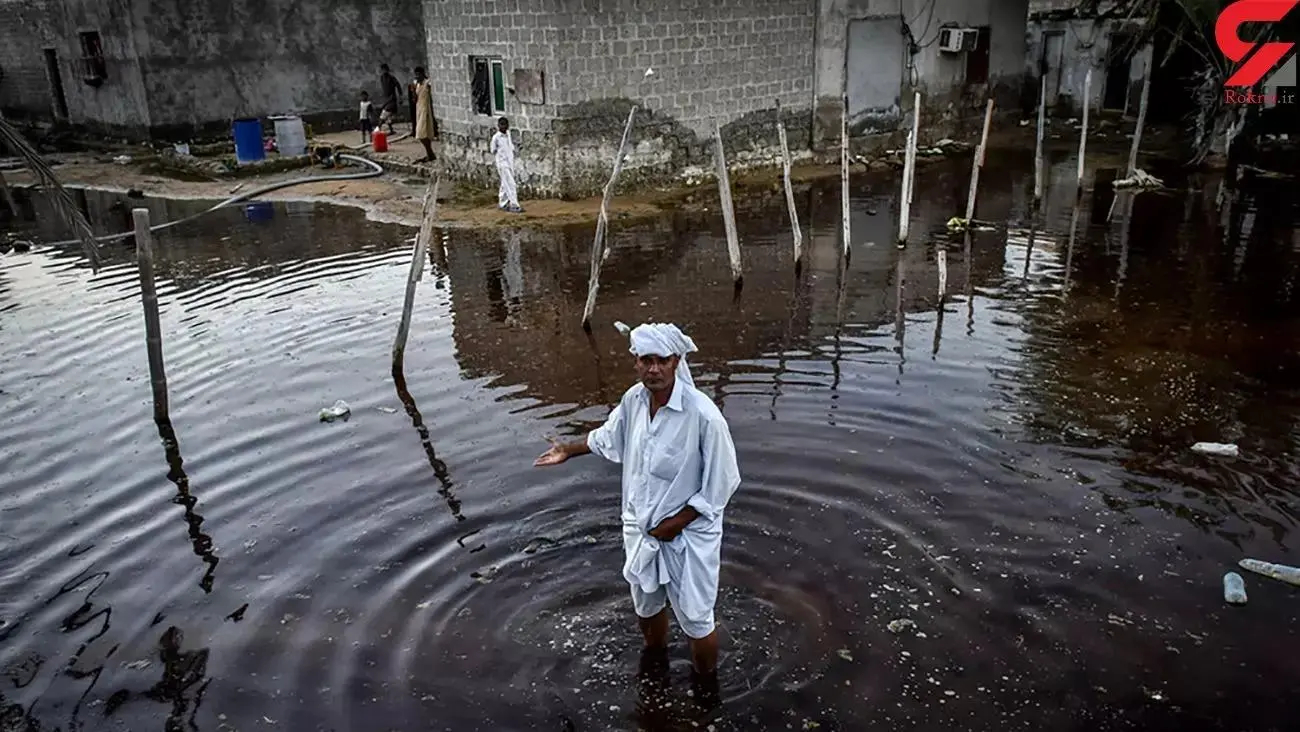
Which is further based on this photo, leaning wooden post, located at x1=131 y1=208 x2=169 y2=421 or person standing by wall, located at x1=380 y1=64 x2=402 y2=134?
person standing by wall, located at x1=380 y1=64 x2=402 y2=134

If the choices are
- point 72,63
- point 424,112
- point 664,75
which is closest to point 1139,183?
point 664,75

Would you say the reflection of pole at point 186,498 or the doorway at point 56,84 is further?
the doorway at point 56,84

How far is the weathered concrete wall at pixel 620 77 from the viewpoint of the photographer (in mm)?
15289

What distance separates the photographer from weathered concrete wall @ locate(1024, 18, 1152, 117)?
24562 mm

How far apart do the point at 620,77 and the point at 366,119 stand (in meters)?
8.90

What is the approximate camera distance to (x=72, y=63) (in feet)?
83.1

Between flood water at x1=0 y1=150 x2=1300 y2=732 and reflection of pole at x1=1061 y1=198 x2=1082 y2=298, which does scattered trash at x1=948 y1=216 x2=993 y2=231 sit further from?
flood water at x1=0 y1=150 x2=1300 y2=732

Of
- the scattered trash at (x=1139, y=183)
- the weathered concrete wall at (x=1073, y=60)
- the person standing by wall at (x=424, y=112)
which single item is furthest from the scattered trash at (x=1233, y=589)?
the weathered concrete wall at (x=1073, y=60)

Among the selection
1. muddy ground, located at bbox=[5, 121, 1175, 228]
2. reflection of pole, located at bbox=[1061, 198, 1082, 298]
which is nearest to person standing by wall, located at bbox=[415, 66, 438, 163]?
muddy ground, located at bbox=[5, 121, 1175, 228]

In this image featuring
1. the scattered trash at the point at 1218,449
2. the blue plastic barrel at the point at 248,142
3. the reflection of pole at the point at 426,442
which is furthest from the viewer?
the blue plastic barrel at the point at 248,142

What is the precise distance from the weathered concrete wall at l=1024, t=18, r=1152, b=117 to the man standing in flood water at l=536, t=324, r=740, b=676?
23.7m

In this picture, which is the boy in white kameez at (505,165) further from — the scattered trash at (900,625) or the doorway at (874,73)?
the scattered trash at (900,625)

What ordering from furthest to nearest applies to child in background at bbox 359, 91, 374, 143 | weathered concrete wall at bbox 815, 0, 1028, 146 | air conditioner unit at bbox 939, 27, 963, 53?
child in background at bbox 359, 91, 374, 143 → air conditioner unit at bbox 939, 27, 963, 53 → weathered concrete wall at bbox 815, 0, 1028, 146

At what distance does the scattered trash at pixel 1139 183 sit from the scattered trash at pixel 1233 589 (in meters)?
13.4
